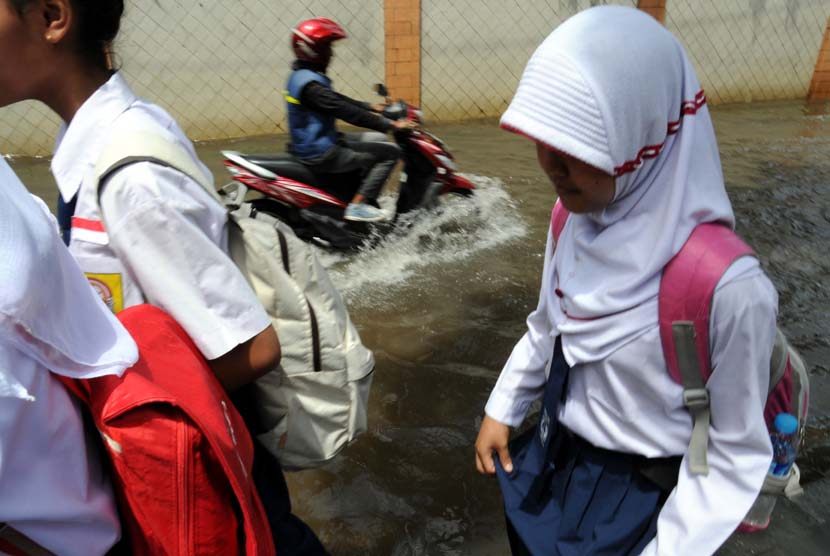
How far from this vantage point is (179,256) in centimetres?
106

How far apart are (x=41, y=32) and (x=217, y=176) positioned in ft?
15.5

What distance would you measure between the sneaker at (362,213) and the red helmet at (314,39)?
94 cm

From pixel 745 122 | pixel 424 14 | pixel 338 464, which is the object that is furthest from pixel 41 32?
pixel 745 122

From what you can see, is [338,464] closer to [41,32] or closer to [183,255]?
[183,255]

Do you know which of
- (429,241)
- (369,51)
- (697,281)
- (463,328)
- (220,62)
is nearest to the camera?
(697,281)

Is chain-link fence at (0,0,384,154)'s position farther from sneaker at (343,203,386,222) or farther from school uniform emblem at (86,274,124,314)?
school uniform emblem at (86,274,124,314)

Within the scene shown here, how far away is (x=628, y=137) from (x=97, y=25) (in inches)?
39.1

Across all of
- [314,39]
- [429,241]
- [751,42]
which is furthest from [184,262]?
[751,42]

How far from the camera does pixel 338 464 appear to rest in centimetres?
248

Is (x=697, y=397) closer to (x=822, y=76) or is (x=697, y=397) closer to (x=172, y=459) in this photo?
(x=172, y=459)

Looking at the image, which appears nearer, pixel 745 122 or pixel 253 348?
pixel 253 348

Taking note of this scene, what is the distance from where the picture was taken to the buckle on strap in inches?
41.0

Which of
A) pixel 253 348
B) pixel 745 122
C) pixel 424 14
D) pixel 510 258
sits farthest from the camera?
pixel 745 122

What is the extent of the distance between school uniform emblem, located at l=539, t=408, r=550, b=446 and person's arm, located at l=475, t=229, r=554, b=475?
0.10 metres
